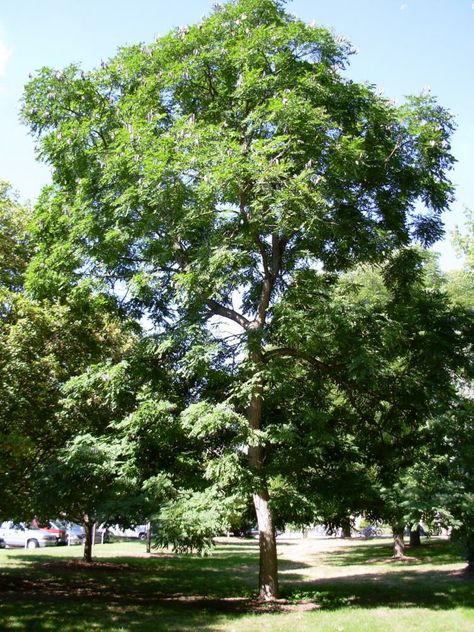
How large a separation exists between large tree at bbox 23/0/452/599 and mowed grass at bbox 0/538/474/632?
1937 millimetres

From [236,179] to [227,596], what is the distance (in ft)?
Answer: 35.0

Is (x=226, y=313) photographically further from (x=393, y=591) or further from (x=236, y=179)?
(x=393, y=591)

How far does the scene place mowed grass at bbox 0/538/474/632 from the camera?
9930mm

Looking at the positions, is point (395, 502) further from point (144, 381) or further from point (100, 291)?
point (100, 291)

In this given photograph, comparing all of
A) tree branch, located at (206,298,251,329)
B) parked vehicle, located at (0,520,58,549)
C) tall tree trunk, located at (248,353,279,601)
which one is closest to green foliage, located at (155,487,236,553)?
tall tree trunk, located at (248,353,279,601)

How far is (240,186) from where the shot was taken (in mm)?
11328

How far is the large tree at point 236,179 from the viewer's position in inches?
455

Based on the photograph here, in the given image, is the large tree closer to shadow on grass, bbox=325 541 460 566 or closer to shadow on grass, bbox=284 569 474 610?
shadow on grass, bbox=284 569 474 610

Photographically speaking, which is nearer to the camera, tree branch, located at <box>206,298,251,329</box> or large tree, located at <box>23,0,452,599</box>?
large tree, located at <box>23,0,452,599</box>

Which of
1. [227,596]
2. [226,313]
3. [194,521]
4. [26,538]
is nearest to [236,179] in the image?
[226,313]

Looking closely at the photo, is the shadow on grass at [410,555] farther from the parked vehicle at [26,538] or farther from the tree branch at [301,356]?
the parked vehicle at [26,538]

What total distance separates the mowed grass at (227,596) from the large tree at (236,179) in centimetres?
194

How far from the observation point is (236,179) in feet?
36.0

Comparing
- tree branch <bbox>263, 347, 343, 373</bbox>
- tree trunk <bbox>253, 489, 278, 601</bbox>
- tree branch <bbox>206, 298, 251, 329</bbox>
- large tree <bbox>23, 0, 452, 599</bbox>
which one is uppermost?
large tree <bbox>23, 0, 452, 599</bbox>
